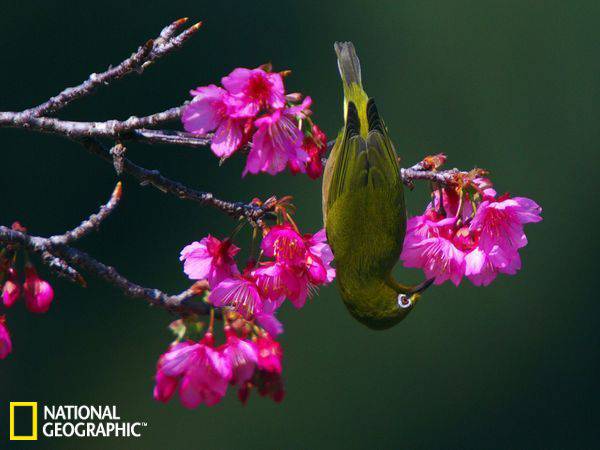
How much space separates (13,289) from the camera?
1.14 meters

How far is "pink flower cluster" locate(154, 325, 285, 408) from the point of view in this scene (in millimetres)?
1172

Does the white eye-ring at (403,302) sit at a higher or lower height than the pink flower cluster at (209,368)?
higher

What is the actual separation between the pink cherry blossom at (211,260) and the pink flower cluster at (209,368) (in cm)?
8

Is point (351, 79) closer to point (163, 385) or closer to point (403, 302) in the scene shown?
point (403, 302)

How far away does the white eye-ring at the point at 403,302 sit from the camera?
57.8 inches

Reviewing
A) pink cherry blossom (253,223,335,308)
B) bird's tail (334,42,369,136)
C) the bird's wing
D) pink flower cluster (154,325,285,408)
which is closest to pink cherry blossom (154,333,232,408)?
pink flower cluster (154,325,285,408)

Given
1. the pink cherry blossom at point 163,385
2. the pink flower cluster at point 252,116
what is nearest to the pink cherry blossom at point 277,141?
the pink flower cluster at point 252,116

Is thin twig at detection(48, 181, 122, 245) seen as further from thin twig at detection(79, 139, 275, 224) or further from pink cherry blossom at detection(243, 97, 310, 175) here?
pink cherry blossom at detection(243, 97, 310, 175)

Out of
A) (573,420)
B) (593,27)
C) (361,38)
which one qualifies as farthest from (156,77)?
(573,420)

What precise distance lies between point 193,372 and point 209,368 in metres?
0.02

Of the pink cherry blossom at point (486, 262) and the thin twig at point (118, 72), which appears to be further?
the pink cherry blossom at point (486, 262)

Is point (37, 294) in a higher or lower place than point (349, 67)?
lower

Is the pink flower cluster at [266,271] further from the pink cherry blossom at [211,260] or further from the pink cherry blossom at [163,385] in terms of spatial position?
the pink cherry blossom at [163,385]

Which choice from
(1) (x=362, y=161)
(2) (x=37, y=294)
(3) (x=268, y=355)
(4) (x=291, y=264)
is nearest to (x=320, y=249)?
(4) (x=291, y=264)
